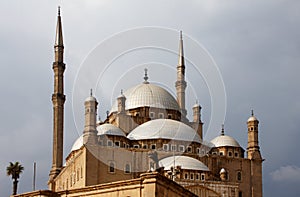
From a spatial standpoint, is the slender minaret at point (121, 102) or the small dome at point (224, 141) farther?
the small dome at point (224, 141)

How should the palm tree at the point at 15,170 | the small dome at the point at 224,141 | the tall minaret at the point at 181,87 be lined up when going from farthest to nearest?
the tall minaret at the point at 181,87, the small dome at the point at 224,141, the palm tree at the point at 15,170

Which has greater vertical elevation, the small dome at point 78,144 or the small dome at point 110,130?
the small dome at point 110,130

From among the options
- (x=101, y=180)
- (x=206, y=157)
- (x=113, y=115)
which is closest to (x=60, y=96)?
(x=113, y=115)

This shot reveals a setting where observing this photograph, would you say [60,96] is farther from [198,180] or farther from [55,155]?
[198,180]

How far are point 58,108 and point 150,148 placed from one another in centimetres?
736

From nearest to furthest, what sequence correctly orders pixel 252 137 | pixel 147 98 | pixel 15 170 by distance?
pixel 15 170, pixel 252 137, pixel 147 98

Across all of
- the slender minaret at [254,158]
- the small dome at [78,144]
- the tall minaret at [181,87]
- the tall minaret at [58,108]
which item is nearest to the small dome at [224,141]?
the slender minaret at [254,158]

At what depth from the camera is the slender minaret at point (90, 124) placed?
42406mm

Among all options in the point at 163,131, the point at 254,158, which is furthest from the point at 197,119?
the point at 163,131

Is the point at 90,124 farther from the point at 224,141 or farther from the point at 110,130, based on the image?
the point at 224,141

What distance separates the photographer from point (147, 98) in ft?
168

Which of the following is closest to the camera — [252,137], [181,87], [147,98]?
[252,137]

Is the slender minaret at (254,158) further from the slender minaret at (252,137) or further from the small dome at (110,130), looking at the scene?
the small dome at (110,130)

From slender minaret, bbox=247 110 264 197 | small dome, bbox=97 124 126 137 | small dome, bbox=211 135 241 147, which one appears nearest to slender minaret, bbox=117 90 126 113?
small dome, bbox=97 124 126 137
